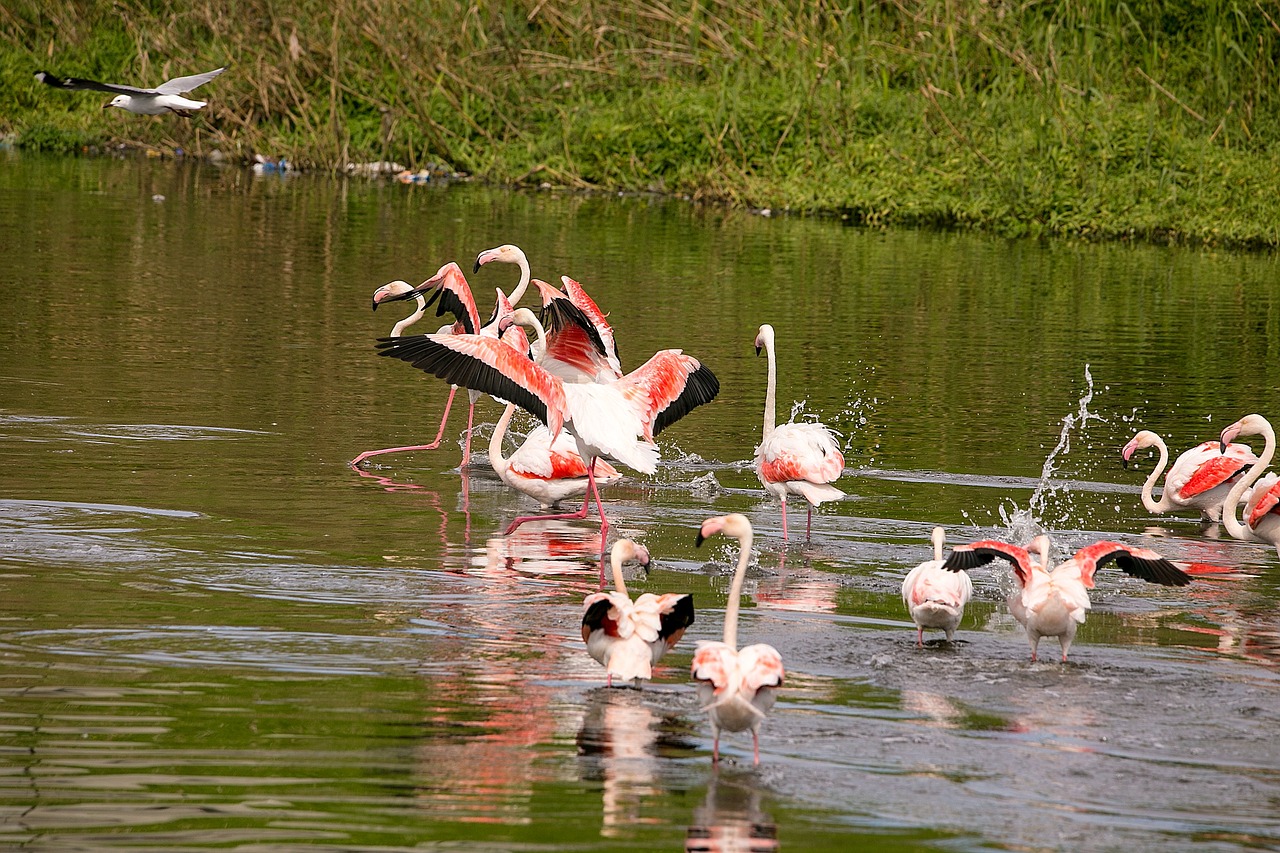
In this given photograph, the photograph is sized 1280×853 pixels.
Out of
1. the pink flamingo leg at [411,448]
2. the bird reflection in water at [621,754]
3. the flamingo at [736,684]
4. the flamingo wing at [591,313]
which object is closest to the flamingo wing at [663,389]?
the flamingo wing at [591,313]

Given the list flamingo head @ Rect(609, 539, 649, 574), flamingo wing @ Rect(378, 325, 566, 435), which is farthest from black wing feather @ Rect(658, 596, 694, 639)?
flamingo wing @ Rect(378, 325, 566, 435)

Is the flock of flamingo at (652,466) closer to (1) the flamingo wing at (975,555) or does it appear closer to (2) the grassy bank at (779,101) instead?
(1) the flamingo wing at (975,555)

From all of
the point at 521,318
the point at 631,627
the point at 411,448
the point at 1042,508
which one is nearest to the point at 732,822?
the point at 631,627

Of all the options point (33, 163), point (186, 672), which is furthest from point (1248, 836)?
point (33, 163)

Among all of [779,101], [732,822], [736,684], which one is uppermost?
[779,101]

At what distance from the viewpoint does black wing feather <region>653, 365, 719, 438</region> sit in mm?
8539

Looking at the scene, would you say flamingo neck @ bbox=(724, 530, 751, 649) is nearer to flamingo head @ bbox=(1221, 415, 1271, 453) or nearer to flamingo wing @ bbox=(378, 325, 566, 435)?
flamingo wing @ bbox=(378, 325, 566, 435)

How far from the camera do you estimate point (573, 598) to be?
22.9 feet

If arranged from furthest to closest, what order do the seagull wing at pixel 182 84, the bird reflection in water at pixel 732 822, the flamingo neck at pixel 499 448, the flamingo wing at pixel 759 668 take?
the seagull wing at pixel 182 84
the flamingo neck at pixel 499 448
the flamingo wing at pixel 759 668
the bird reflection in water at pixel 732 822

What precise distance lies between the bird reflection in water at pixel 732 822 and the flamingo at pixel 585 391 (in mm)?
3098

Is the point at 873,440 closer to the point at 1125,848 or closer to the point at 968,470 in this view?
the point at 968,470

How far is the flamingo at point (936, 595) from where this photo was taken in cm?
628

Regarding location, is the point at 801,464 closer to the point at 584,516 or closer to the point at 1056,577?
the point at 584,516

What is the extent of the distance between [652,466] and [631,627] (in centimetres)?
253
